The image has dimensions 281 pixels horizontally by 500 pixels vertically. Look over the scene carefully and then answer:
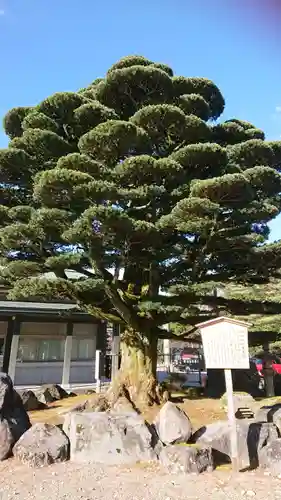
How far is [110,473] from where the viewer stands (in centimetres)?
520

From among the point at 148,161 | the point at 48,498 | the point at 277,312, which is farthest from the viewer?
the point at 277,312

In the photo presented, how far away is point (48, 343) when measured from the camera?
17.4 meters

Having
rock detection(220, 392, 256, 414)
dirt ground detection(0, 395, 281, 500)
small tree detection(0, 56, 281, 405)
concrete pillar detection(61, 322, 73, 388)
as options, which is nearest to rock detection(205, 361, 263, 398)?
rock detection(220, 392, 256, 414)

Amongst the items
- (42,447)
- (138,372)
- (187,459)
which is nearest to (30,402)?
(138,372)

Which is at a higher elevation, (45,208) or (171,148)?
(171,148)

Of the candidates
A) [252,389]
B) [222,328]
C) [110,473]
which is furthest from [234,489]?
[252,389]

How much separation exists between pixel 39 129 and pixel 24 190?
2223 mm

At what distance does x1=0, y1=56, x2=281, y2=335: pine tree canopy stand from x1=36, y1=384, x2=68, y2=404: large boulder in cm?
429

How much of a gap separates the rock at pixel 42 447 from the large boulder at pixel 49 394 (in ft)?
20.3

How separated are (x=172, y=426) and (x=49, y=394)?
24.3 feet

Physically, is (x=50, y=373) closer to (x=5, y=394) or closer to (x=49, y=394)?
(x=49, y=394)

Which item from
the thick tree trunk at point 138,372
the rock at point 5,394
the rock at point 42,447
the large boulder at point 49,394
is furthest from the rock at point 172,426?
the large boulder at point 49,394

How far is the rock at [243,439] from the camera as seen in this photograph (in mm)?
5660

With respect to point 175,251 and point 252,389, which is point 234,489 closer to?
point 175,251
